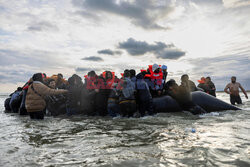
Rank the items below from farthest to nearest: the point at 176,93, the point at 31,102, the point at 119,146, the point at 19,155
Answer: the point at 176,93, the point at 31,102, the point at 119,146, the point at 19,155

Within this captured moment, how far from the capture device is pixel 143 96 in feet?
23.9

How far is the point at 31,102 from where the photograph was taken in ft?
19.7

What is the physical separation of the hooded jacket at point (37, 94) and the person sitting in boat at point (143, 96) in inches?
115

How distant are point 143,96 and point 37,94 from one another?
3.71 metres

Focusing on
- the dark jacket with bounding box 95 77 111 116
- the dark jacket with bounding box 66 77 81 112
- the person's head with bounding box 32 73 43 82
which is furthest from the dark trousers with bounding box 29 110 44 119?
the dark jacket with bounding box 95 77 111 116

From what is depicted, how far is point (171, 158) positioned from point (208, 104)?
5.96 metres

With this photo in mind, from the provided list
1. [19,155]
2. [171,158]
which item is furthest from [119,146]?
[19,155]

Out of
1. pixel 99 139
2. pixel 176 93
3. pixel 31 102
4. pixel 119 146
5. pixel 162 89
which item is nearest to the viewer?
pixel 119 146

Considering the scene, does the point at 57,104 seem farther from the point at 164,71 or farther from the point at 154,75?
the point at 164,71

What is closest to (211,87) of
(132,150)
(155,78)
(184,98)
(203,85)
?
(203,85)

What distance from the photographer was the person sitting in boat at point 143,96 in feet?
23.9

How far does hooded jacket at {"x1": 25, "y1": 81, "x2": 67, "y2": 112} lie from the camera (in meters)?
5.88

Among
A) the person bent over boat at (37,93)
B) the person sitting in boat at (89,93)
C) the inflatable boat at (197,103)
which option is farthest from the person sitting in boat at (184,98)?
the person bent over boat at (37,93)

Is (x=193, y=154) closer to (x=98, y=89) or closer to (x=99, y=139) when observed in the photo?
(x=99, y=139)
